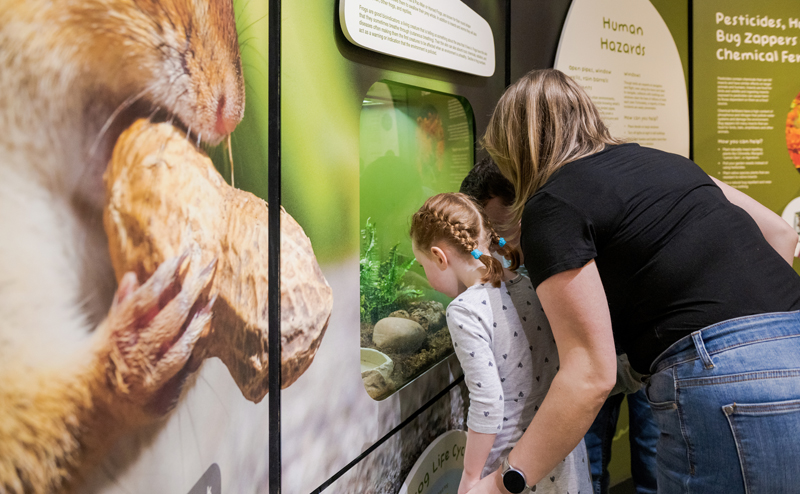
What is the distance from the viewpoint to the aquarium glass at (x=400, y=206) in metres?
1.34

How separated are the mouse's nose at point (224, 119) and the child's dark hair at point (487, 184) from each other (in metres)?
0.88

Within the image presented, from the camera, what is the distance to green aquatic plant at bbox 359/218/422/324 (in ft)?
4.45

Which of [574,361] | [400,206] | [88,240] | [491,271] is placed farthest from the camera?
[400,206]

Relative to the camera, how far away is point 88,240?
1.95ft

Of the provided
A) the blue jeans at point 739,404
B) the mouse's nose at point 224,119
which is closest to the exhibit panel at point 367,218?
the mouse's nose at point 224,119

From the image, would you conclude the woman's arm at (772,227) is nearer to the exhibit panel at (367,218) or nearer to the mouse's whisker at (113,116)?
the exhibit panel at (367,218)

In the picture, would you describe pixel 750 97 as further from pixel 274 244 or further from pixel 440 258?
pixel 274 244

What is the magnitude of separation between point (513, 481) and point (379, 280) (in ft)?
1.99

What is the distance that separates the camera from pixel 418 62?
1.39 metres

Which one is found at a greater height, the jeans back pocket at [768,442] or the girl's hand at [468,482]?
the jeans back pocket at [768,442]

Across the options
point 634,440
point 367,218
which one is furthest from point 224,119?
point 634,440

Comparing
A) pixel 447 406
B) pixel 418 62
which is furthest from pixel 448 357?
pixel 418 62

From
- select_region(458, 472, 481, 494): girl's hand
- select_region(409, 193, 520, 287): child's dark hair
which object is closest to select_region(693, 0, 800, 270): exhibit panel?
select_region(409, 193, 520, 287): child's dark hair

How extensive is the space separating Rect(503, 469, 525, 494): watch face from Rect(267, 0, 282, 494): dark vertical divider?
440mm
